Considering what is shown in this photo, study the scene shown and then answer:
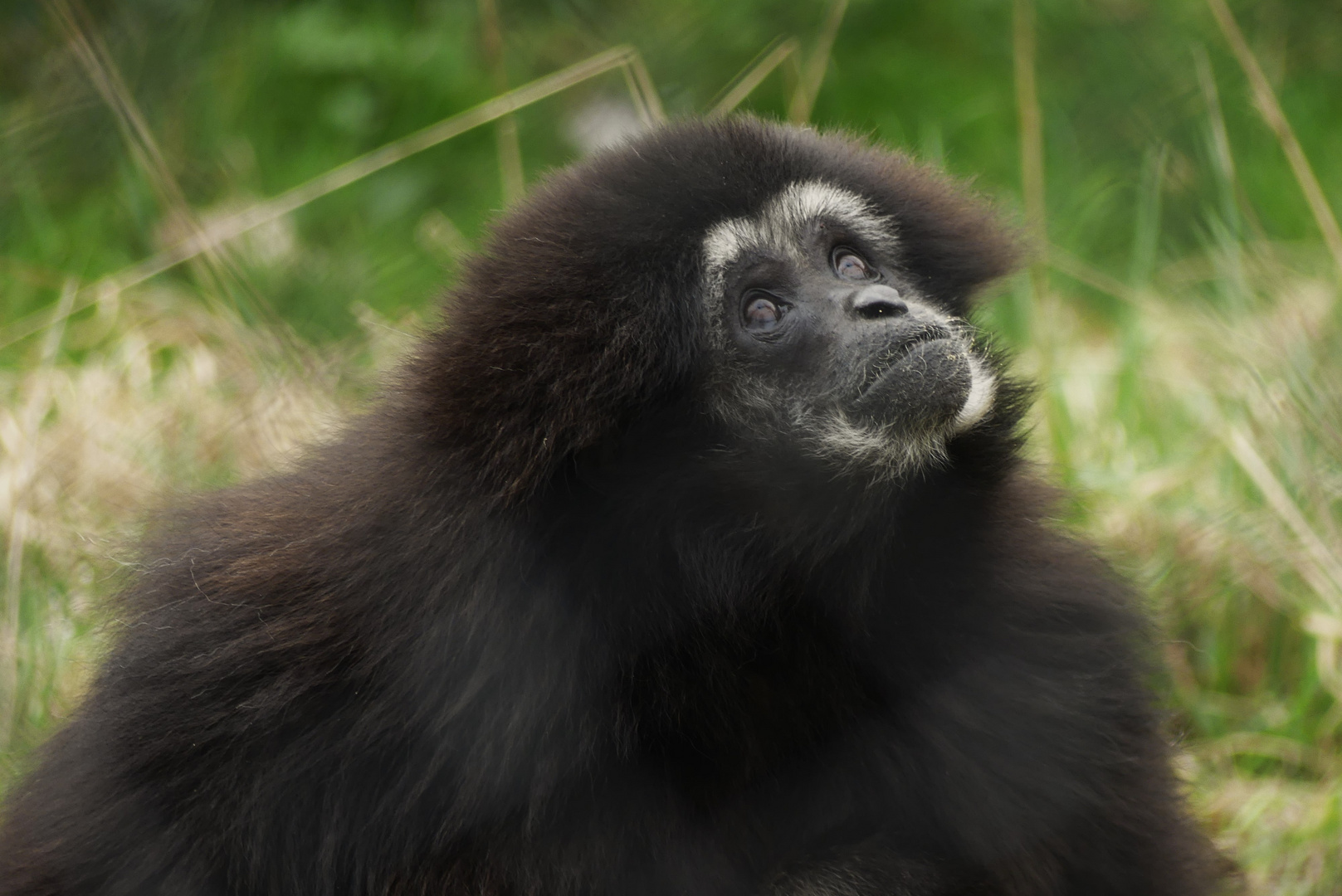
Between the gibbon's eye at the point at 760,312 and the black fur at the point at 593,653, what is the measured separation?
6.5 inches

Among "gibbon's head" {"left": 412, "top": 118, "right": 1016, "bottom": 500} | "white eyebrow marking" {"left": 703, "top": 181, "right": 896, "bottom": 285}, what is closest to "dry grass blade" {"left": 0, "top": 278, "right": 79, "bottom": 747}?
"gibbon's head" {"left": 412, "top": 118, "right": 1016, "bottom": 500}

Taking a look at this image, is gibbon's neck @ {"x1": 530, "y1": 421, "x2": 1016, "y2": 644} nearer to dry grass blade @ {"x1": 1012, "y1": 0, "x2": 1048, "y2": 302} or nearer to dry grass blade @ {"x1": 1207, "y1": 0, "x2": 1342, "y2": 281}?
dry grass blade @ {"x1": 1207, "y1": 0, "x2": 1342, "y2": 281}

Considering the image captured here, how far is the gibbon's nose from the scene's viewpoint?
3279 millimetres

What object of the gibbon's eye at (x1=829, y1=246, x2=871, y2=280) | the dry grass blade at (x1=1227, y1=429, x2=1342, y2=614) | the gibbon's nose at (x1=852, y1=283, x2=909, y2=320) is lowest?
the dry grass blade at (x1=1227, y1=429, x2=1342, y2=614)

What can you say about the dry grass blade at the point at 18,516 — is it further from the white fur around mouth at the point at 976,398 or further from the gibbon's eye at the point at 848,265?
the white fur around mouth at the point at 976,398

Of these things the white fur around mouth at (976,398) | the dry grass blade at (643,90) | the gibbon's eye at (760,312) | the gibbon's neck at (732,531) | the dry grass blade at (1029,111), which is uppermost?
the dry grass blade at (643,90)

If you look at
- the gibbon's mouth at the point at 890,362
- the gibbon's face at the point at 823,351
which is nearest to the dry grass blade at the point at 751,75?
the gibbon's face at the point at 823,351

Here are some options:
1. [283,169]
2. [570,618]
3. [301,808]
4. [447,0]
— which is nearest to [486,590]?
[570,618]

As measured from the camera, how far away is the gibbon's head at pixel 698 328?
3.18 metres

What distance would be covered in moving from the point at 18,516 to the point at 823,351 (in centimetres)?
318

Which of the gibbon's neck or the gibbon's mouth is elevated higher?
the gibbon's mouth

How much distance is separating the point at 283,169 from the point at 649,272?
527cm

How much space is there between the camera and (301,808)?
3.15m

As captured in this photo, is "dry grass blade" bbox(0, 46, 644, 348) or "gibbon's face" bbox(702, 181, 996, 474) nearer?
"gibbon's face" bbox(702, 181, 996, 474)
